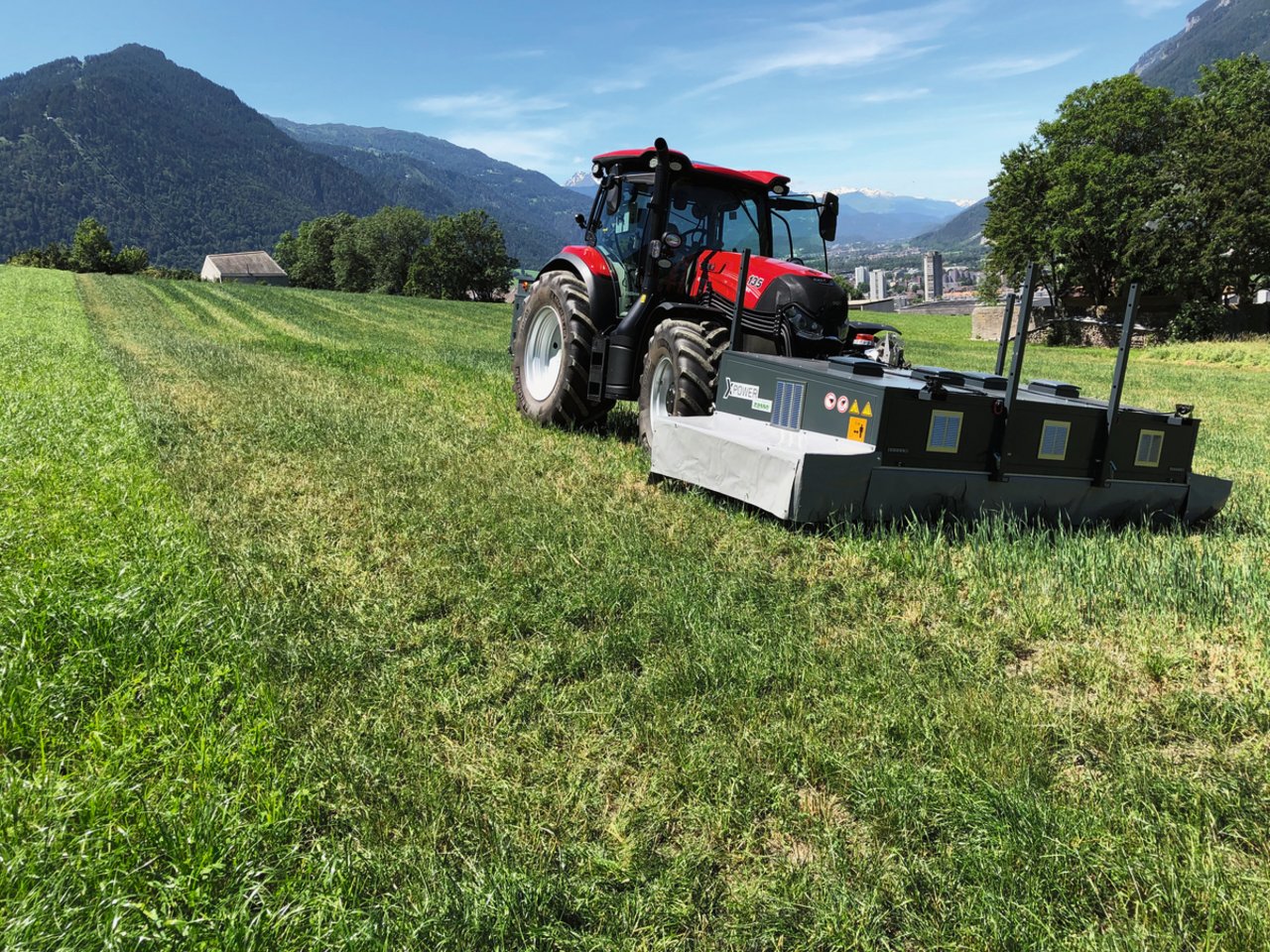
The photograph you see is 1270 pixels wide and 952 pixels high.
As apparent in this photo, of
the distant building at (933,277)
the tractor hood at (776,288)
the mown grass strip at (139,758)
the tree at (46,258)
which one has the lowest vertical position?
the mown grass strip at (139,758)

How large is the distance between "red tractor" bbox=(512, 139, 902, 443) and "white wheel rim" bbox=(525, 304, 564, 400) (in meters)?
0.36

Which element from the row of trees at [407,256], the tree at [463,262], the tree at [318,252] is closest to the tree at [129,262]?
the row of trees at [407,256]

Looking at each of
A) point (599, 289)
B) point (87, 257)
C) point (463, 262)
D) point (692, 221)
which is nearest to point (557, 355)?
point (599, 289)

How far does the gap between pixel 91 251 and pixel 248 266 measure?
57.6 metres

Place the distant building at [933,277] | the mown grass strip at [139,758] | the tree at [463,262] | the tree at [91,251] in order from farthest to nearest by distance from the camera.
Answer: the distant building at [933,277]
the tree at [463,262]
the tree at [91,251]
the mown grass strip at [139,758]

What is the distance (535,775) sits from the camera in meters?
2.18

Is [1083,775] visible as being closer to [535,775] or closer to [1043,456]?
[535,775]

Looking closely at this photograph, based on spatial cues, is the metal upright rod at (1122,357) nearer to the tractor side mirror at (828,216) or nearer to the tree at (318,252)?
the tractor side mirror at (828,216)

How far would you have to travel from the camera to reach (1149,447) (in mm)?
4754

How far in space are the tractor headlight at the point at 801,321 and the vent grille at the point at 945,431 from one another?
4.80 ft

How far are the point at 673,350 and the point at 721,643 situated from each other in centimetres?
304

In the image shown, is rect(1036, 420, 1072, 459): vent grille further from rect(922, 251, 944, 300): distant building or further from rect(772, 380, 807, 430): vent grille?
rect(922, 251, 944, 300): distant building

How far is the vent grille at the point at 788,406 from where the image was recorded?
464cm

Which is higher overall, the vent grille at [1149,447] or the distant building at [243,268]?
the distant building at [243,268]
